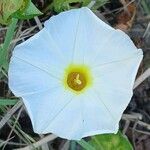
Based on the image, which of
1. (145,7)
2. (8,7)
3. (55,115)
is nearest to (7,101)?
(55,115)

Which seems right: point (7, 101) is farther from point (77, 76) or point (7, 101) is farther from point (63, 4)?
point (63, 4)

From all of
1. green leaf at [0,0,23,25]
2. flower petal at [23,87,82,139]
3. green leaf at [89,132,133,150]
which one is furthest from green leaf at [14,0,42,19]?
green leaf at [89,132,133,150]

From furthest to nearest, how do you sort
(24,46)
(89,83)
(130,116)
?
(130,116) → (89,83) → (24,46)

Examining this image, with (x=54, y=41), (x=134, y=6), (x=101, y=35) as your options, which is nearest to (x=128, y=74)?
(x=101, y=35)

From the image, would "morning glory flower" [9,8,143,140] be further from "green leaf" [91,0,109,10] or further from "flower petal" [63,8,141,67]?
"green leaf" [91,0,109,10]

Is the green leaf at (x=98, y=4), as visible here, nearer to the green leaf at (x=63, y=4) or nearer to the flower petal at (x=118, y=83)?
the green leaf at (x=63, y=4)

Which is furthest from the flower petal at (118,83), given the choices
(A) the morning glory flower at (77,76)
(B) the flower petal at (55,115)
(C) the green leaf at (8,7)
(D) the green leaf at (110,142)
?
(C) the green leaf at (8,7)

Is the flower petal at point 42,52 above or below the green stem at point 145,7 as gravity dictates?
above

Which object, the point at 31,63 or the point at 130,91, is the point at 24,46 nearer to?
the point at 31,63
